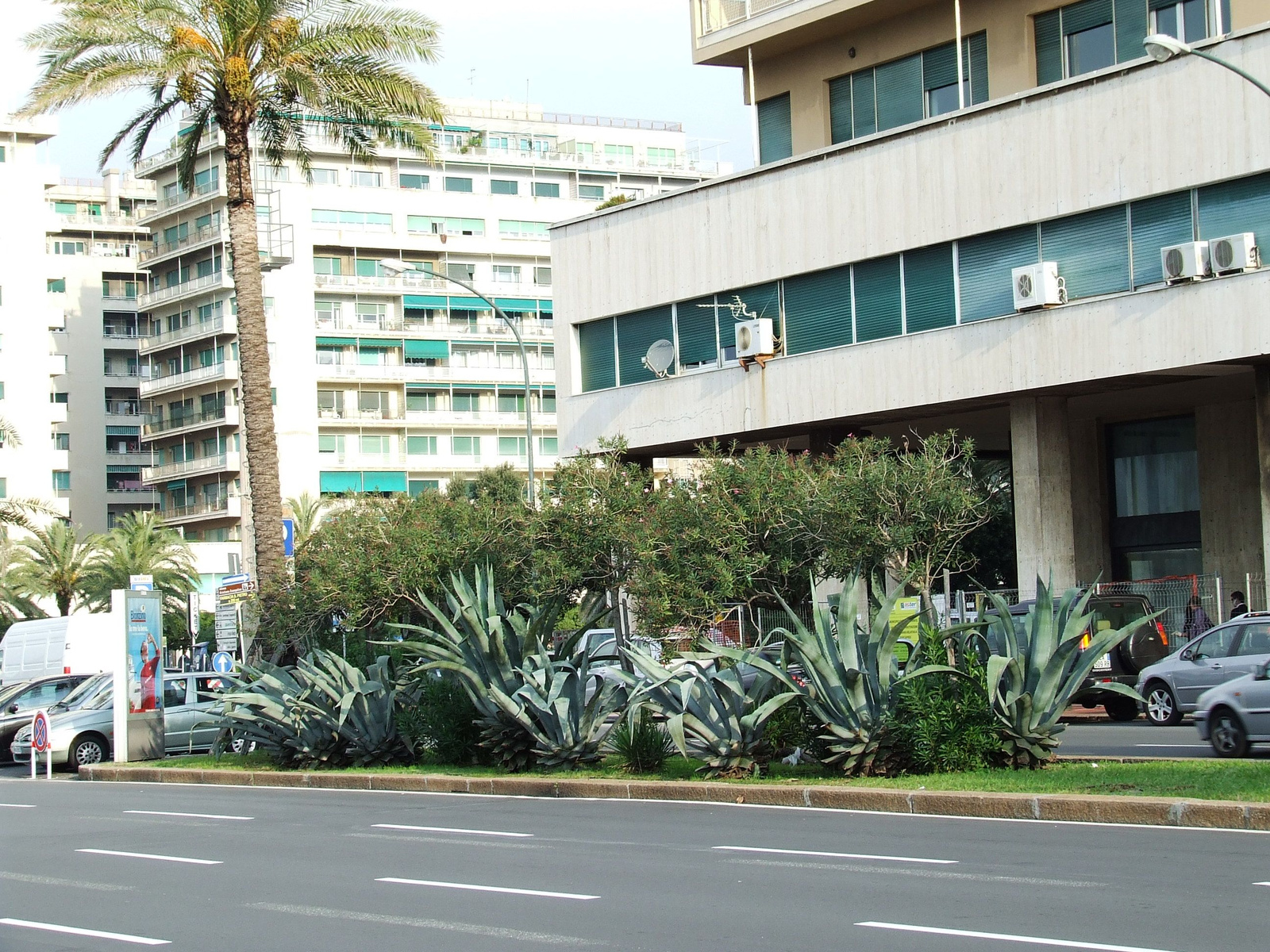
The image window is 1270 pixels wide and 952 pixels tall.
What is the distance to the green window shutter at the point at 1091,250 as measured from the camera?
2666 centimetres

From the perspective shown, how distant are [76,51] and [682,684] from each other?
1535 cm

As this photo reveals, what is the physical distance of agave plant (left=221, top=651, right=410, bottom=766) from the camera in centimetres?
2070

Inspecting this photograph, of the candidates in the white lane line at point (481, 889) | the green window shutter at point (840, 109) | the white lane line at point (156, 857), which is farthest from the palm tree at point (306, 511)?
the white lane line at point (481, 889)

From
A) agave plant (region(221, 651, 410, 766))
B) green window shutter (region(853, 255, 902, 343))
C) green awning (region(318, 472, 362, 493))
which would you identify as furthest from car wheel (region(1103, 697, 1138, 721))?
green awning (region(318, 472, 362, 493))

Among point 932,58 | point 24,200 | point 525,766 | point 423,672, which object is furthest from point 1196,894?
point 24,200

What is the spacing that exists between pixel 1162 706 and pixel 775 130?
59.3ft

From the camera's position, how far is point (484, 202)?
3369 inches

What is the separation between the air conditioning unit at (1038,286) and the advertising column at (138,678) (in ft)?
52.3

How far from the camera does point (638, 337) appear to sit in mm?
35375

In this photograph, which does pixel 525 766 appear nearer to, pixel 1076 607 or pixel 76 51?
pixel 1076 607

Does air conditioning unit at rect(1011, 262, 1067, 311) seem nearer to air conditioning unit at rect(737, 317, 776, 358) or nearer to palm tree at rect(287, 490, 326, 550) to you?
air conditioning unit at rect(737, 317, 776, 358)

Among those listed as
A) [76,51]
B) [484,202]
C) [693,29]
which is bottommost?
[76,51]

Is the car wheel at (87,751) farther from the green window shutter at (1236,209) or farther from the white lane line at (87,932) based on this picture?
the green window shutter at (1236,209)

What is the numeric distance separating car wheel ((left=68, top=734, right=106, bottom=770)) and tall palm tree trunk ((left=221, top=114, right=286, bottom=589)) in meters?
4.64
